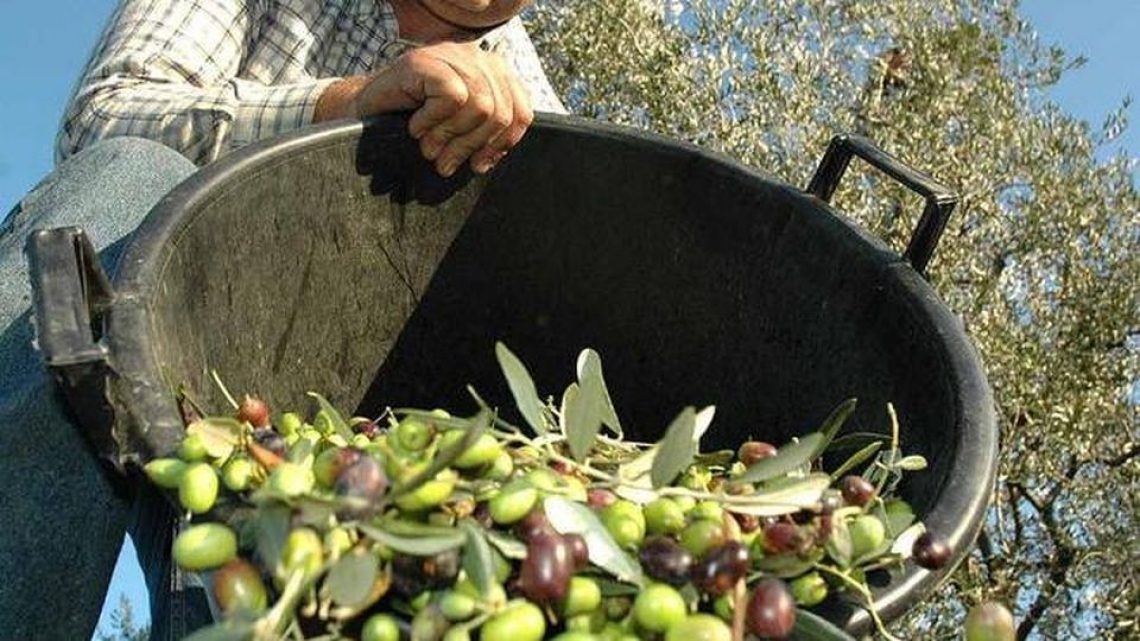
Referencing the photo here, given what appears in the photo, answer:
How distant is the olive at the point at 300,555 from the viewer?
91 centimetres

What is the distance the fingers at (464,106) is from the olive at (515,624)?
1.05 metres

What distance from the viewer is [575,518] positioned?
1021mm

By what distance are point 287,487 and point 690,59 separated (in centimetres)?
732

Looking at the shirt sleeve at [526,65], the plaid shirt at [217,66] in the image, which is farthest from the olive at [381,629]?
the shirt sleeve at [526,65]

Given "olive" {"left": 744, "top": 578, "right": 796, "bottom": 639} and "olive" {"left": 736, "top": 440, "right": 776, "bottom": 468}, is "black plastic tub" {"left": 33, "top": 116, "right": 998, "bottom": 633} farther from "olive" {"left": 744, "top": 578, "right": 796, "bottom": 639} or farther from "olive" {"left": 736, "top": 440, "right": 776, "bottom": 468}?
"olive" {"left": 744, "top": 578, "right": 796, "bottom": 639}

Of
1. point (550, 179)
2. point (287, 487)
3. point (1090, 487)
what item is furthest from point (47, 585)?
point (1090, 487)

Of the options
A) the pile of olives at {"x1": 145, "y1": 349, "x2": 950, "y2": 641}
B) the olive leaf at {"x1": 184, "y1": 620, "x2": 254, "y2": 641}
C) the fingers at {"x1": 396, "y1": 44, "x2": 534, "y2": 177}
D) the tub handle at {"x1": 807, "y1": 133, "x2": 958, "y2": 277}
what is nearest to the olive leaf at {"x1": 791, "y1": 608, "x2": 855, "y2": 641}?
the pile of olives at {"x1": 145, "y1": 349, "x2": 950, "y2": 641}

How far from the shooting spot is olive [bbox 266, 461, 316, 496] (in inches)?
37.3

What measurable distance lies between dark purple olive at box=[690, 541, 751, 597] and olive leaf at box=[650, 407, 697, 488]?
119 mm

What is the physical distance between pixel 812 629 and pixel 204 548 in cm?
47

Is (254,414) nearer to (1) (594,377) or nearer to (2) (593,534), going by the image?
(1) (594,377)

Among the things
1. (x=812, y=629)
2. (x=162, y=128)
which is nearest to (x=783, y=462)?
(x=812, y=629)

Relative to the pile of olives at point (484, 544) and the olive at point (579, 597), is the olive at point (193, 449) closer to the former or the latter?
the pile of olives at point (484, 544)

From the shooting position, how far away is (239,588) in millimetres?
938
